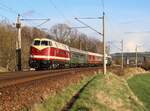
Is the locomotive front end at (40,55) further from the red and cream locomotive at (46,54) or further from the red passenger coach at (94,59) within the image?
the red passenger coach at (94,59)

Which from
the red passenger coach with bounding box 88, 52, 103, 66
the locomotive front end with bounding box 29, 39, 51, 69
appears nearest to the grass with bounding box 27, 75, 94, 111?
the locomotive front end with bounding box 29, 39, 51, 69

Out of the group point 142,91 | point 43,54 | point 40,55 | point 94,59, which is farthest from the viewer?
point 94,59

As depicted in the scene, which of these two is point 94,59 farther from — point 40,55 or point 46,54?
point 40,55

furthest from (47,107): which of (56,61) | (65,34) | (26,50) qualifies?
(65,34)

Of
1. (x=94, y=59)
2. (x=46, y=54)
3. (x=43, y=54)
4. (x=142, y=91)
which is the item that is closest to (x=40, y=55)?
(x=43, y=54)

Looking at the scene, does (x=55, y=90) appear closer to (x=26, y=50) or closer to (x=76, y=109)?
(x=76, y=109)

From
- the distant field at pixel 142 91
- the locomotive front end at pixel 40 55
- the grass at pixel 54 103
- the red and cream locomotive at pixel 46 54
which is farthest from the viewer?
the red and cream locomotive at pixel 46 54

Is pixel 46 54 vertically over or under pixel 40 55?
over

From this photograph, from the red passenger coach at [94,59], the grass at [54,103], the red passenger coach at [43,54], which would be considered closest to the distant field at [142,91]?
the red passenger coach at [43,54]

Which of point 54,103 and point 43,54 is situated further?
point 43,54

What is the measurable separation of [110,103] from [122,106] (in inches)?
35.2

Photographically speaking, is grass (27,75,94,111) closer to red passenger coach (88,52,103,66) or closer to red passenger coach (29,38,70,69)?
red passenger coach (29,38,70,69)

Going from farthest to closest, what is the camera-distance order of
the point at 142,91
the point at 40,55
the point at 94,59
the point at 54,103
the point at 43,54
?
the point at 94,59, the point at 43,54, the point at 40,55, the point at 142,91, the point at 54,103

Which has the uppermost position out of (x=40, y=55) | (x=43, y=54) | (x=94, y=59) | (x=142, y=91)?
(x=43, y=54)
